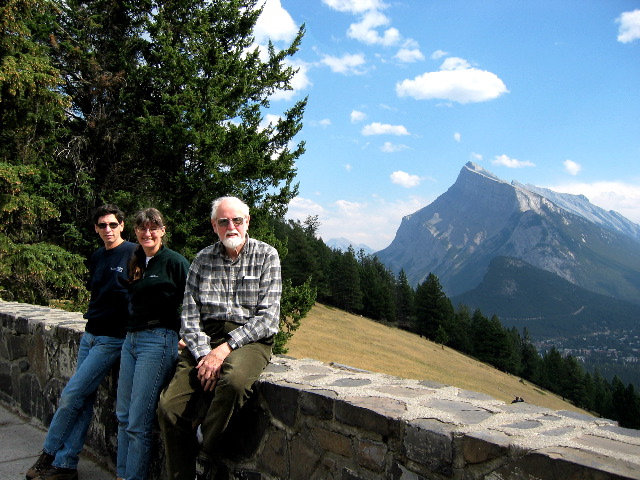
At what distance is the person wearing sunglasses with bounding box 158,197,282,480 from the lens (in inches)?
102

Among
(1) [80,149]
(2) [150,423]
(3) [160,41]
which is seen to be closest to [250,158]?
(3) [160,41]

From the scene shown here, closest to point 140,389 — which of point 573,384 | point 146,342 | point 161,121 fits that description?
point 146,342

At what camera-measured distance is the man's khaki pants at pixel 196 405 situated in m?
2.54

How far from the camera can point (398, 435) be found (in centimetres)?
214

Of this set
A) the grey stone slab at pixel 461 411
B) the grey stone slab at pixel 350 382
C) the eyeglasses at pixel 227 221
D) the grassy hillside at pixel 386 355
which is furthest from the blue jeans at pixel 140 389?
the grassy hillside at pixel 386 355

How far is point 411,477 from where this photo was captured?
2.08 m

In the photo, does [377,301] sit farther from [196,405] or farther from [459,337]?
[196,405]

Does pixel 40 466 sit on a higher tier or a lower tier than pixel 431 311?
higher

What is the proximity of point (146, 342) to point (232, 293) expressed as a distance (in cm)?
72

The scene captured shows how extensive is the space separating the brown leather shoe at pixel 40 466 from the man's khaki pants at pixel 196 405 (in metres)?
1.34

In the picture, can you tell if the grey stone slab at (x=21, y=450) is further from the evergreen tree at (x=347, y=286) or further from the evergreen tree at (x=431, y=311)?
the evergreen tree at (x=431, y=311)

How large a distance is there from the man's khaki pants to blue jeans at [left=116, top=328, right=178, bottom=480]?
31 centimetres

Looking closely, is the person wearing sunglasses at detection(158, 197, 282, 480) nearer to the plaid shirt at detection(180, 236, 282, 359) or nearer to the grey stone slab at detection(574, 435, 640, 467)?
the plaid shirt at detection(180, 236, 282, 359)

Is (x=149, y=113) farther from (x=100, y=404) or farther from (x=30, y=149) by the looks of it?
(x=100, y=404)
